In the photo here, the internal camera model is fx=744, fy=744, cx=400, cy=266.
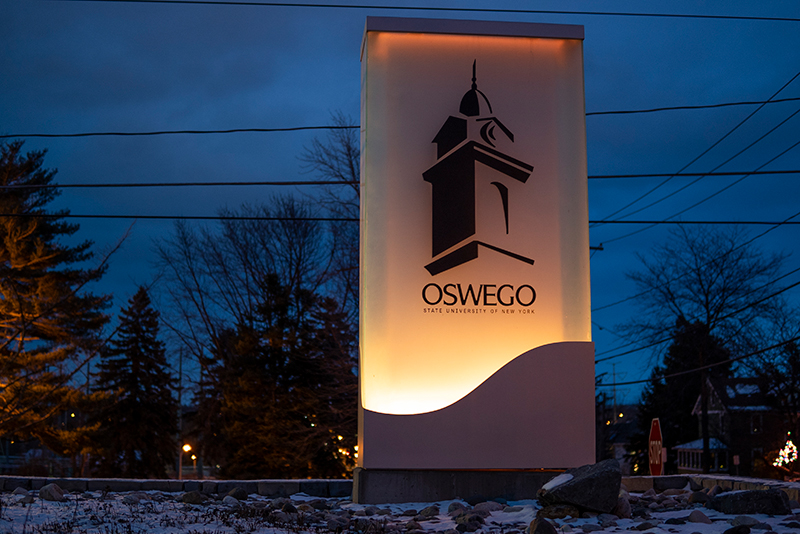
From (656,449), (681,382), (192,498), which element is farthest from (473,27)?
(681,382)

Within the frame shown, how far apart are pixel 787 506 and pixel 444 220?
4.73 m

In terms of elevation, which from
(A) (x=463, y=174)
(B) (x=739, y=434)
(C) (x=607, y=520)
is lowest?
(B) (x=739, y=434)

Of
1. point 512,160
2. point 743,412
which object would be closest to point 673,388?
point 743,412

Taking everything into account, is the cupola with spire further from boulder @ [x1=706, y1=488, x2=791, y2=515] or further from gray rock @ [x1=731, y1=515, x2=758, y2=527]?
gray rock @ [x1=731, y1=515, x2=758, y2=527]

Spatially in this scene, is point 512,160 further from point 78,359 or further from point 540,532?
point 78,359

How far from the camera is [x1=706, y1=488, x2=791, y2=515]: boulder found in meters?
6.54

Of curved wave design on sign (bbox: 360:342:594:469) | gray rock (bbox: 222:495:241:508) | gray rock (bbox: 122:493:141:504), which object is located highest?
curved wave design on sign (bbox: 360:342:594:469)

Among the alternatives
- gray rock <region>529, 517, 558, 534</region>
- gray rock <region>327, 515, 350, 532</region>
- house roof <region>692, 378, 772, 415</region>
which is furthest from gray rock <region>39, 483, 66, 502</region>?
house roof <region>692, 378, 772, 415</region>

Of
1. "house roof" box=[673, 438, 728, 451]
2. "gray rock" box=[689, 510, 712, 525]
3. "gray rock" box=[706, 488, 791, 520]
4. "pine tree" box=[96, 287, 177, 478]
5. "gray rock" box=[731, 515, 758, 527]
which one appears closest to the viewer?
"gray rock" box=[731, 515, 758, 527]

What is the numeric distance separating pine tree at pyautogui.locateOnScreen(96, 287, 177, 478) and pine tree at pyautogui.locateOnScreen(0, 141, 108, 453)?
7156 mm

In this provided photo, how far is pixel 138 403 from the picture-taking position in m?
34.9

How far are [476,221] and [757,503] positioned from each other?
435 centimetres

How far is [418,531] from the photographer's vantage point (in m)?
6.36

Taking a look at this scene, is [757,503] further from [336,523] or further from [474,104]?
[474,104]
